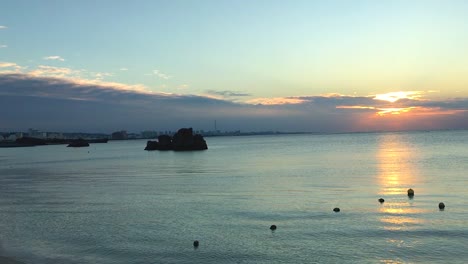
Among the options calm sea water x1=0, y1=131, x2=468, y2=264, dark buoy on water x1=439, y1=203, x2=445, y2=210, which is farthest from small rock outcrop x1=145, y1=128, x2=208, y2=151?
dark buoy on water x1=439, y1=203, x2=445, y2=210

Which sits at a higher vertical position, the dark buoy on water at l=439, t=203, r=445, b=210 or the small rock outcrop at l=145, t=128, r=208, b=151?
the small rock outcrop at l=145, t=128, r=208, b=151

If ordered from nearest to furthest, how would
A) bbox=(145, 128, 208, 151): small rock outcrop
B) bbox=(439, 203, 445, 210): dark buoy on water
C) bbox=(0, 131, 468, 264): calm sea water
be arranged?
1. bbox=(0, 131, 468, 264): calm sea water
2. bbox=(439, 203, 445, 210): dark buoy on water
3. bbox=(145, 128, 208, 151): small rock outcrop

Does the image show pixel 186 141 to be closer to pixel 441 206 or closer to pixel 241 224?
pixel 441 206

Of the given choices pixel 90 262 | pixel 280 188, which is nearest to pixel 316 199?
pixel 280 188

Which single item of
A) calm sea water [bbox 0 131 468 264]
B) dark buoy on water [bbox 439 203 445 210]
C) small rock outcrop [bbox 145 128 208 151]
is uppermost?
small rock outcrop [bbox 145 128 208 151]

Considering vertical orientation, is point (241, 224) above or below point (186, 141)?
below

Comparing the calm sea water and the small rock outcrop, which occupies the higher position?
the small rock outcrop

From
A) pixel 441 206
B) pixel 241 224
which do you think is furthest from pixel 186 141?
pixel 241 224

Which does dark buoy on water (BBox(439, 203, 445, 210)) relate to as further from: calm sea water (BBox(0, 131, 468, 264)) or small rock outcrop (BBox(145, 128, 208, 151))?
small rock outcrop (BBox(145, 128, 208, 151))

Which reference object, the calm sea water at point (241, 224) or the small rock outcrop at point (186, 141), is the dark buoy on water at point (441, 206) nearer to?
the calm sea water at point (241, 224)

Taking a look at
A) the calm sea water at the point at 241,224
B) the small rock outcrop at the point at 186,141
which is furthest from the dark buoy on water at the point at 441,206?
the small rock outcrop at the point at 186,141

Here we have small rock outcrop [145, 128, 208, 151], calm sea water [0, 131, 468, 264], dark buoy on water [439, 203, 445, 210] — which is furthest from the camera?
small rock outcrop [145, 128, 208, 151]

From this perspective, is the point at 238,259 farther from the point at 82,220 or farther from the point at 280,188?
the point at 280,188

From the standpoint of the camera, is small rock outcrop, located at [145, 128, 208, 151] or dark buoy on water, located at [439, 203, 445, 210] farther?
small rock outcrop, located at [145, 128, 208, 151]
